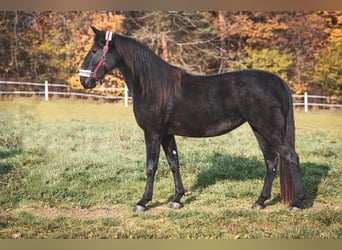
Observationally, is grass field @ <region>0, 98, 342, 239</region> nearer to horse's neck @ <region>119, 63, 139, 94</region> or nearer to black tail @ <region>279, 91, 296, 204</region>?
black tail @ <region>279, 91, 296, 204</region>

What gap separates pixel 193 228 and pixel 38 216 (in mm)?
1585

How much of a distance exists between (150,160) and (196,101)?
28.3 inches

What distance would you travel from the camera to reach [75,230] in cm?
402

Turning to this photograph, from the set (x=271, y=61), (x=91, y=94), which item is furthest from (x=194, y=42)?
(x=91, y=94)

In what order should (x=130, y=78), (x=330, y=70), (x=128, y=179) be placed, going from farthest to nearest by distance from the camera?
(x=330, y=70)
(x=128, y=179)
(x=130, y=78)

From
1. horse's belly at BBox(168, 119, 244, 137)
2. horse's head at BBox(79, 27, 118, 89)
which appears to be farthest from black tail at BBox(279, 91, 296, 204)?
horse's head at BBox(79, 27, 118, 89)

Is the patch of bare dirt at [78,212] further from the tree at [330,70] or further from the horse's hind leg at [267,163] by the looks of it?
the tree at [330,70]

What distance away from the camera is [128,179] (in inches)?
185

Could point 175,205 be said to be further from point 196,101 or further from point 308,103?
point 308,103

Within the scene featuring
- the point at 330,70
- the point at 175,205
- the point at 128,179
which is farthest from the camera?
the point at 330,70

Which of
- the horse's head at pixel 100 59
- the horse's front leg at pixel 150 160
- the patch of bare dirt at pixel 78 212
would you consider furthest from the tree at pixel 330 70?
the patch of bare dirt at pixel 78 212

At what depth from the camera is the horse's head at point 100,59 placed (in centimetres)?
397

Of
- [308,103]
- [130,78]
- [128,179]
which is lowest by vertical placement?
[128,179]
